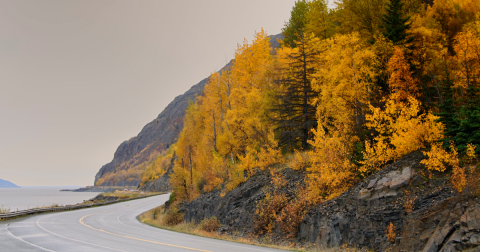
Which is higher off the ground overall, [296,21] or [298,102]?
[296,21]

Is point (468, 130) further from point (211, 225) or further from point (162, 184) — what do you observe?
point (162, 184)

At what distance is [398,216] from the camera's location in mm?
12023

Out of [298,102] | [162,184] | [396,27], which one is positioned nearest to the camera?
[396,27]

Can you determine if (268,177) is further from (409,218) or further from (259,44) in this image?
(259,44)

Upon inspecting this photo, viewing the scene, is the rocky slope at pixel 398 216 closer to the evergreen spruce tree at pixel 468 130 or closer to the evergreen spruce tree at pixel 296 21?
the evergreen spruce tree at pixel 468 130

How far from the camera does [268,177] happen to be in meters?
23.2

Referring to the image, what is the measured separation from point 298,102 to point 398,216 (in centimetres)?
1631

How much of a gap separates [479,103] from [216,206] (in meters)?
21.0

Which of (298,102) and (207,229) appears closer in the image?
(207,229)

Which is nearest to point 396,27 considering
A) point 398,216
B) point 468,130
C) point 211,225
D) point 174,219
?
point 468,130

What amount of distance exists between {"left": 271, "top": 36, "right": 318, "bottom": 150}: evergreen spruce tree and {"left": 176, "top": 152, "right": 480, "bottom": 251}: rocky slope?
1043cm

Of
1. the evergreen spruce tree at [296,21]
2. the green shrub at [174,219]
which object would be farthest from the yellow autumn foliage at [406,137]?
the evergreen spruce tree at [296,21]

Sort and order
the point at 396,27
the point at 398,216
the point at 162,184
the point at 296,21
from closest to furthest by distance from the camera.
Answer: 1. the point at 398,216
2. the point at 396,27
3. the point at 296,21
4. the point at 162,184

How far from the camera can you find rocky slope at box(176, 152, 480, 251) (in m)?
9.59
